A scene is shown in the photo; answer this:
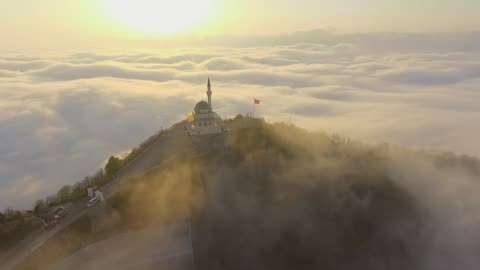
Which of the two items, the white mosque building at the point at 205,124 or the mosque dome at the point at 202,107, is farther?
the mosque dome at the point at 202,107

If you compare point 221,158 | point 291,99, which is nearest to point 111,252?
point 221,158

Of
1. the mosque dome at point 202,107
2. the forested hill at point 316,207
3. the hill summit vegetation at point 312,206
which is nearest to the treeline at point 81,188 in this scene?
the hill summit vegetation at point 312,206

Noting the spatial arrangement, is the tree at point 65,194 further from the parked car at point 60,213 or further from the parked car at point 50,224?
the parked car at point 50,224

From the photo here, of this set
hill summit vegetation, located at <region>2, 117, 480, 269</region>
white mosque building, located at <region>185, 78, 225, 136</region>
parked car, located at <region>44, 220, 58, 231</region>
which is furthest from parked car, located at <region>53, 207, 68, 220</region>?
white mosque building, located at <region>185, 78, 225, 136</region>

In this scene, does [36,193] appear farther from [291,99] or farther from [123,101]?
[291,99]

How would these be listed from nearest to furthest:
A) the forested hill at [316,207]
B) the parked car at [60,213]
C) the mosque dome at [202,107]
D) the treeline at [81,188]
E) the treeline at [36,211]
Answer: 1. the forested hill at [316,207]
2. the treeline at [36,211]
3. the parked car at [60,213]
4. the treeline at [81,188]
5. the mosque dome at [202,107]

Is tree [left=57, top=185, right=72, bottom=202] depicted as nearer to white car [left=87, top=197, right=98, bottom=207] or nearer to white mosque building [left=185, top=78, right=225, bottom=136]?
white car [left=87, top=197, right=98, bottom=207]
